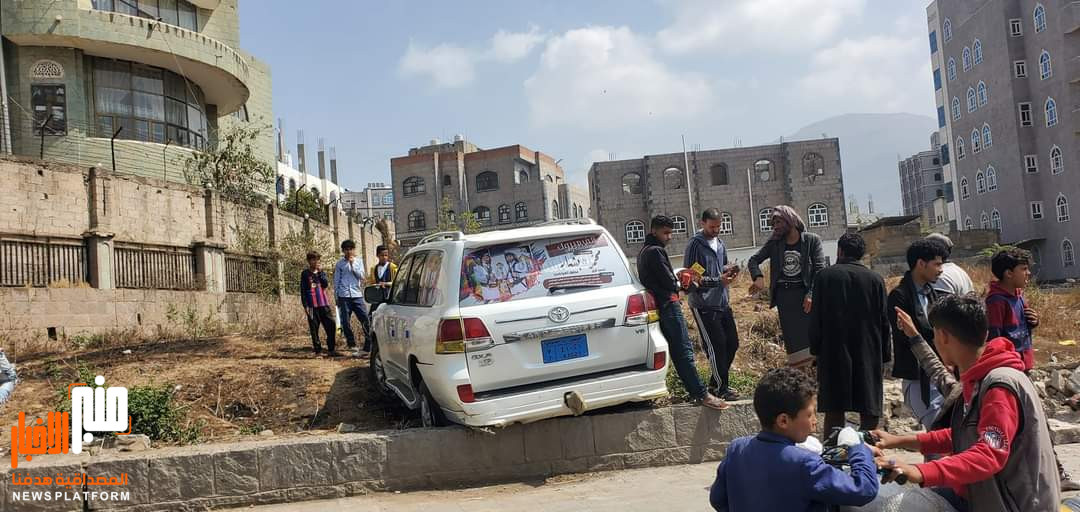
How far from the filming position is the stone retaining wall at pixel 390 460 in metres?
5.84

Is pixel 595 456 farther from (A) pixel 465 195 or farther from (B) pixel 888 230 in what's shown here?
(A) pixel 465 195

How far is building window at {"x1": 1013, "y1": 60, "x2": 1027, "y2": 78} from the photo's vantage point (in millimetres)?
44591

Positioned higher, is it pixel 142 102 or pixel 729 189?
pixel 142 102

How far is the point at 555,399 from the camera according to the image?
601 centimetres

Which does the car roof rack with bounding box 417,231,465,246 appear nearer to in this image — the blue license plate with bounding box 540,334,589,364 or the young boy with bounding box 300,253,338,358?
the blue license plate with bounding box 540,334,589,364

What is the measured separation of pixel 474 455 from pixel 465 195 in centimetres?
6196

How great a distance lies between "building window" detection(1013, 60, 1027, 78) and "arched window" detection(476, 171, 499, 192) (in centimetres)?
3943

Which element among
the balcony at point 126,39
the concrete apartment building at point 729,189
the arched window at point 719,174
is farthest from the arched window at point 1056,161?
the balcony at point 126,39

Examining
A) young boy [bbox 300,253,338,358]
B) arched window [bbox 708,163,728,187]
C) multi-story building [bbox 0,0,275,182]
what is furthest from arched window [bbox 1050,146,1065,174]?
young boy [bbox 300,253,338,358]

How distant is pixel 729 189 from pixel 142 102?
43962mm

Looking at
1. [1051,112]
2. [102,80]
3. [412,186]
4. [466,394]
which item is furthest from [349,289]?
[412,186]

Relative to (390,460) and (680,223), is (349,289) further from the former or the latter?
(680,223)

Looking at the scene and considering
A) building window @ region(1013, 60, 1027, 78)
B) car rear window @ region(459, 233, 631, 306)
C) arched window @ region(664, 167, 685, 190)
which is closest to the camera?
car rear window @ region(459, 233, 631, 306)

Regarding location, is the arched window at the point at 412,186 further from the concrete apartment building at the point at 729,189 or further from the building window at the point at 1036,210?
the building window at the point at 1036,210
